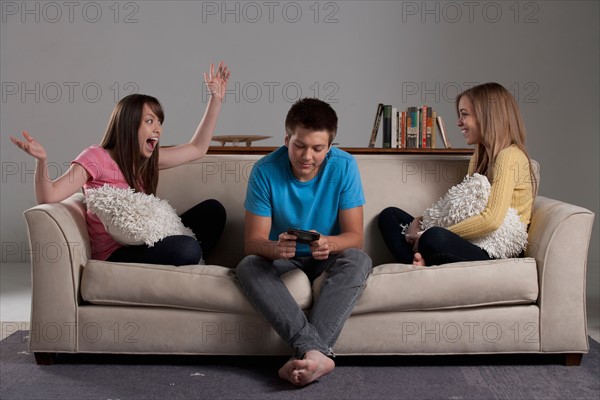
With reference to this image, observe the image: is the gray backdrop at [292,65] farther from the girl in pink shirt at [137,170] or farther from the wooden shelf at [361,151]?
the girl in pink shirt at [137,170]

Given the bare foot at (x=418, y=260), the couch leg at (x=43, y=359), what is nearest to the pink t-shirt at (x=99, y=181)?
the couch leg at (x=43, y=359)

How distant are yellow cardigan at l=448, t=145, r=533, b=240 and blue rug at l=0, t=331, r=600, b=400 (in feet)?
1.51

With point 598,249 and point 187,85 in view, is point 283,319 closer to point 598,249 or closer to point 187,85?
point 187,85

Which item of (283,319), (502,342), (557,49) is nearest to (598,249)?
(557,49)

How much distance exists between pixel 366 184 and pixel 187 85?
7.52ft

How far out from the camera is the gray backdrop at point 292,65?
504 centimetres

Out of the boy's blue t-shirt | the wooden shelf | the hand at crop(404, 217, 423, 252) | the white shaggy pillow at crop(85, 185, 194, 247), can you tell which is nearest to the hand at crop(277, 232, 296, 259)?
the boy's blue t-shirt

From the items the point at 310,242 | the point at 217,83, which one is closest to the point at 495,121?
the point at 310,242

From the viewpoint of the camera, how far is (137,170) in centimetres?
297

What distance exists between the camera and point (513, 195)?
9.57 ft

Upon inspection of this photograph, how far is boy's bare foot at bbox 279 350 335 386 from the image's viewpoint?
2.35 meters

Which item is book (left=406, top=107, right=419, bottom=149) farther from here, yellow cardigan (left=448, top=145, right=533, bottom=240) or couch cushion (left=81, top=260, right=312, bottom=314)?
couch cushion (left=81, top=260, right=312, bottom=314)

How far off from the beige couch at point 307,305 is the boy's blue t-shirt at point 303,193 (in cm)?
24

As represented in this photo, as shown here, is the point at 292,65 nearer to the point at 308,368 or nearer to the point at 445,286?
the point at 445,286
